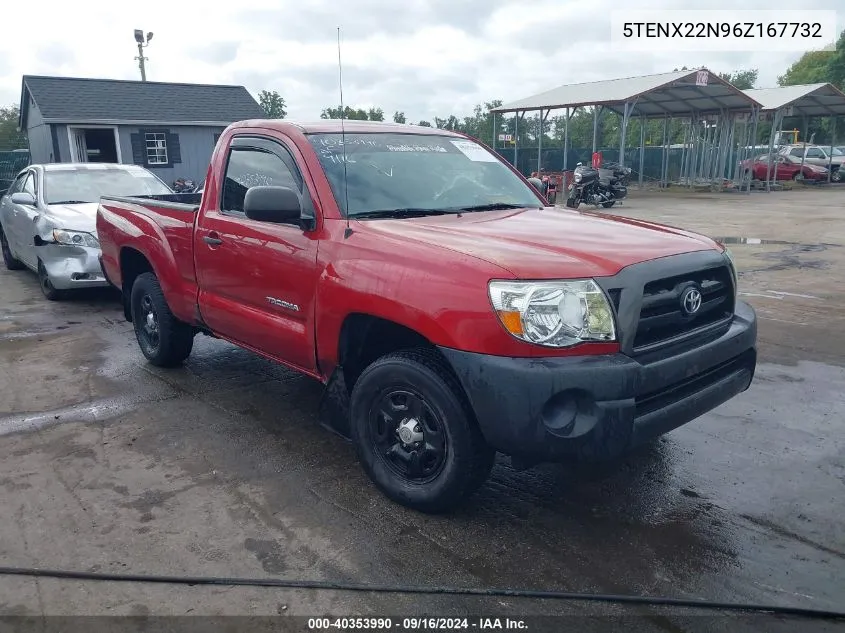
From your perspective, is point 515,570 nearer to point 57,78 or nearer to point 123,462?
point 123,462

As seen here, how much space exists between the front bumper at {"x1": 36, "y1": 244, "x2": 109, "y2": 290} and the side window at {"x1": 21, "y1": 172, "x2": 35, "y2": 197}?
1.61 meters

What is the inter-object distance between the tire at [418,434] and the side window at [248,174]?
1.43 meters

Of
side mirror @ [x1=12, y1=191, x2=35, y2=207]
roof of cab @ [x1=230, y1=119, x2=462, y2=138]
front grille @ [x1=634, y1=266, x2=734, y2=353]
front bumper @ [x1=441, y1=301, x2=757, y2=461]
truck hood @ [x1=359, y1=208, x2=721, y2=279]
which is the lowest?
front bumper @ [x1=441, y1=301, x2=757, y2=461]

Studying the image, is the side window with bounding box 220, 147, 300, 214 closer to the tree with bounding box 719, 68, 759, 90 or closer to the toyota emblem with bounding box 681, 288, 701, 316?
the toyota emblem with bounding box 681, 288, 701, 316

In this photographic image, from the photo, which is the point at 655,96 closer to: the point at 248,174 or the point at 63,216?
the point at 63,216

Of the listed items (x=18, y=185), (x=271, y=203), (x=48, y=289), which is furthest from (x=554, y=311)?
(x=18, y=185)

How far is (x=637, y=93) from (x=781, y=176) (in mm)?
12630

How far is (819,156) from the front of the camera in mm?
31344

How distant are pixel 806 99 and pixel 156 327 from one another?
95.1ft

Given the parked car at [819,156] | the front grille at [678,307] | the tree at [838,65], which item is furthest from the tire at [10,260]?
the tree at [838,65]

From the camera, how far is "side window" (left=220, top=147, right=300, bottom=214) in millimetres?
4213

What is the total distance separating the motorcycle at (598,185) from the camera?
19609 mm

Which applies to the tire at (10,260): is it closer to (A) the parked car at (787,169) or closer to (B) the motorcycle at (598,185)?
(B) the motorcycle at (598,185)

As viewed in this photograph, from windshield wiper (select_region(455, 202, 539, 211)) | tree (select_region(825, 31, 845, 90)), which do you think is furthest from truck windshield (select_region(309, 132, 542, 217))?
tree (select_region(825, 31, 845, 90))
